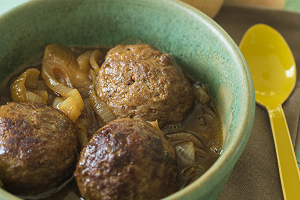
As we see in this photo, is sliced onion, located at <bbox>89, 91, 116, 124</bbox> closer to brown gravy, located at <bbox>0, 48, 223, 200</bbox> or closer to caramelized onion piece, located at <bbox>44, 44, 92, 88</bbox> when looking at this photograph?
brown gravy, located at <bbox>0, 48, 223, 200</bbox>

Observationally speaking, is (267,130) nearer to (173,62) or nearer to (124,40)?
(173,62)

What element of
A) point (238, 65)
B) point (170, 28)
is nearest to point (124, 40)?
point (170, 28)

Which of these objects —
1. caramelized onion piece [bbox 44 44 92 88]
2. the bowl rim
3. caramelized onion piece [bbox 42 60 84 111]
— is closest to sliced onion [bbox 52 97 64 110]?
caramelized onion piece [bbox 42 60 84 111]

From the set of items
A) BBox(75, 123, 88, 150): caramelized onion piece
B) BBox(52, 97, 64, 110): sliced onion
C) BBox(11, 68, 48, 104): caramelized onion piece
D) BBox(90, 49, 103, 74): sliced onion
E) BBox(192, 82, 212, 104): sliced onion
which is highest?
BBox(90, 49, 103, 74): sliced onion

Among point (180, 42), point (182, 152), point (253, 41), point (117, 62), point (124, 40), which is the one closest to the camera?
point (182, 152)

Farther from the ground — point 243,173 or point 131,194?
point 131,194

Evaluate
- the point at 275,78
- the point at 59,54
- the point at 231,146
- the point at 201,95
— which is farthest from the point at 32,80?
the point at 275,78
